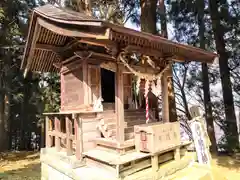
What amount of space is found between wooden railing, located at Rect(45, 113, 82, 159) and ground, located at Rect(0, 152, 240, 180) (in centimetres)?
187

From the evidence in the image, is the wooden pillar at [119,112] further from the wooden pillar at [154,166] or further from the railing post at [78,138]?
the railing post at [78,138]

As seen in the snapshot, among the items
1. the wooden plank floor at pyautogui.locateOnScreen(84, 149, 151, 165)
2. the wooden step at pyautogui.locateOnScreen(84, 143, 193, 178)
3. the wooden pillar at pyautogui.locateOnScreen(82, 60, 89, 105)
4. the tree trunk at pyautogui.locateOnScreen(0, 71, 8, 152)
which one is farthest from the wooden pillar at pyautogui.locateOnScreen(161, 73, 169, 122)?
the tree trunk at pyautogui.locateOnScreen(0, 71, 8, 152)

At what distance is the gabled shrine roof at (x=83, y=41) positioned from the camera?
150 inches

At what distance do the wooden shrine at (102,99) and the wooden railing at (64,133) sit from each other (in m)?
0.02

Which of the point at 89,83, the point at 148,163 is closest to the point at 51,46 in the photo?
the point at 89,83

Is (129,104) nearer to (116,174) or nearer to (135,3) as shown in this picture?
(116,174)

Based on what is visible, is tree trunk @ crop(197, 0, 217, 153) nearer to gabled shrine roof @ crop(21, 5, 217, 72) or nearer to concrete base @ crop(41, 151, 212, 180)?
concrete base @ crop(41, 151, 212, 180)

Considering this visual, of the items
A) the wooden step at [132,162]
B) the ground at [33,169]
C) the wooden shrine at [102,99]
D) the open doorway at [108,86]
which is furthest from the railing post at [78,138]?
the ground at [33,169]

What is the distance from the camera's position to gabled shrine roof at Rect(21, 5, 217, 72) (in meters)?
3.80

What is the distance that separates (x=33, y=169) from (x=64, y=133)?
11.4 ft

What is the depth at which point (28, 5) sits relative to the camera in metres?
10.9

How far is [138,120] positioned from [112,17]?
6862mm

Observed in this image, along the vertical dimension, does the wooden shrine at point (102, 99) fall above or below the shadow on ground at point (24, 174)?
above

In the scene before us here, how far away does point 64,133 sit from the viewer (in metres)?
5.57
